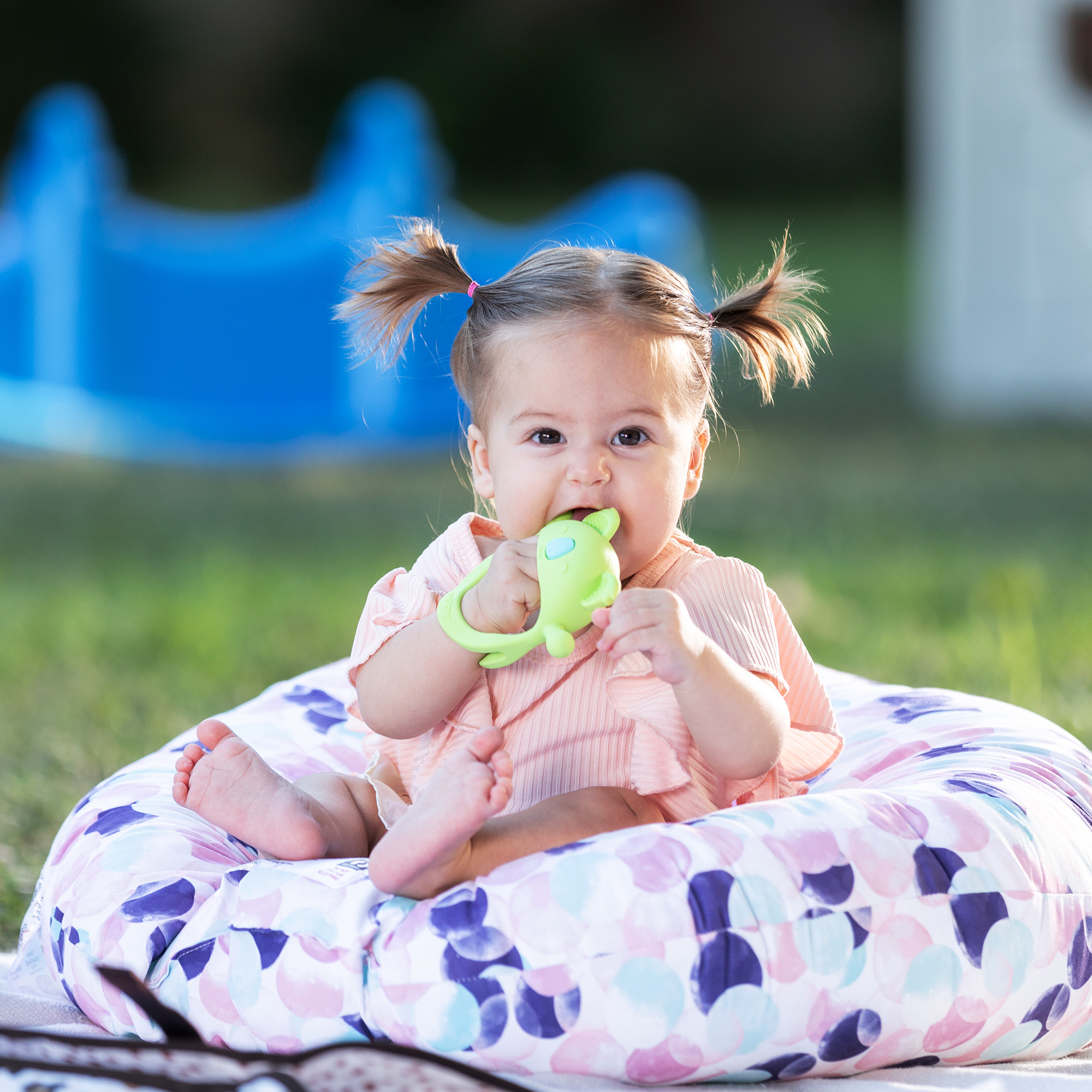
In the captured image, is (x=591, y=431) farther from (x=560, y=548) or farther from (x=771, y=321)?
(x=771, y=321)

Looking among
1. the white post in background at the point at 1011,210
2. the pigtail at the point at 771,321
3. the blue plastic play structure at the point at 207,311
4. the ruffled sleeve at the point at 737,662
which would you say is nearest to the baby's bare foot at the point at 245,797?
the ruffled sleeve at the point at 737,662

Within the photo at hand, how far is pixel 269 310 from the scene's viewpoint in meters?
6.83

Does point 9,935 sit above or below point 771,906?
below

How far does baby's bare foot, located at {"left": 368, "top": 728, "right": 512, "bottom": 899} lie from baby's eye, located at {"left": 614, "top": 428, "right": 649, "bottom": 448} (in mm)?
380

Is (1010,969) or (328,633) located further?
(328,633)

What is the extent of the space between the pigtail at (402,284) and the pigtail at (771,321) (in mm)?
355

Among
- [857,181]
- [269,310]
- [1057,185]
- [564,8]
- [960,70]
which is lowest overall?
[269,310]

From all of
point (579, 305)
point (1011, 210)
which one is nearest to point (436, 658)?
point (579, 305)

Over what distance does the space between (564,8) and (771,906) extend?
19.2 m

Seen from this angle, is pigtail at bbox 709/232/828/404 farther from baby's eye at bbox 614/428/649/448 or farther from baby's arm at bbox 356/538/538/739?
baby's arm at bbox 356/538/538/739

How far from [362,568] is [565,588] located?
9.53 feet

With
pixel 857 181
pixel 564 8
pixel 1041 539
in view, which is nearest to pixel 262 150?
pixel 564 8

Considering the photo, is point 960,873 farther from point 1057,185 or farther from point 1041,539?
point 1057,185

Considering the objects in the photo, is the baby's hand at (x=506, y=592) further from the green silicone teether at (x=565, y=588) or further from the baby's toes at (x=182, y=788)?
the baby's toes at (x=182, y=788)
